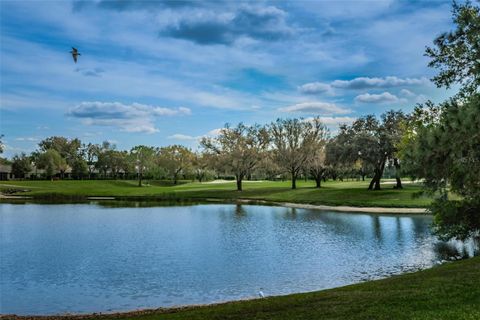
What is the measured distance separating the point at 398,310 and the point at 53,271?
14021mm

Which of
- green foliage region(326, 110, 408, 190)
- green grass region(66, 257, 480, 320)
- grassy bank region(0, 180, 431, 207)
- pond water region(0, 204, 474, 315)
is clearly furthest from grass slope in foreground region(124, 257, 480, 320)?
green foliage region(326, 110, 408, 190)

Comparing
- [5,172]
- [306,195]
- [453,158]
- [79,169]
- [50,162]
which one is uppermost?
[50,162]

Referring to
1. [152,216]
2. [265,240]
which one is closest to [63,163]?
[152,216]

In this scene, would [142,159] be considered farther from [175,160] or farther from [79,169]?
[79,169]

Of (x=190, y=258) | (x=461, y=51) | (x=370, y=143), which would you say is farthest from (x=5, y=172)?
(x=461, y=51)

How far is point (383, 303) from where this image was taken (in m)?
A: 9.16

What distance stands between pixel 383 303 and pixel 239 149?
55915mm

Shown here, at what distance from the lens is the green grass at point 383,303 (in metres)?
8.27

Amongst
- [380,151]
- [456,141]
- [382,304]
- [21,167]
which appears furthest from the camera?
[21,167]

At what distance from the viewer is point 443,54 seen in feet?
50.3

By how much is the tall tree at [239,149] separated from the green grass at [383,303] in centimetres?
5259

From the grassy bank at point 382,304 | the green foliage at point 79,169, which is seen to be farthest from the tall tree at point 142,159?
the grassy bank at point 382,304

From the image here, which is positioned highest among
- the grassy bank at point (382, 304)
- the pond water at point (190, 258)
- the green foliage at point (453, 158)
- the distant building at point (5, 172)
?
the distant building at point (5, 172)

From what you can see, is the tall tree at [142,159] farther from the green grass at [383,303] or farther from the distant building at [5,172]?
the green grass at [383,303]
